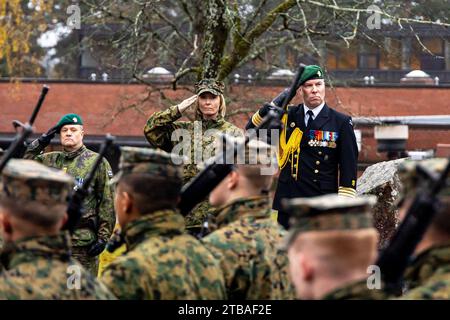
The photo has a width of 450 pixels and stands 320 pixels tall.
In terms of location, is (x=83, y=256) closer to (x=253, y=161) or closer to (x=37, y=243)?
(x=253, y=161)

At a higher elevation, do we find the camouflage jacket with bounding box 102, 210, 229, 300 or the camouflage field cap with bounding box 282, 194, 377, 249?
the camouflage field cap with bounding box 282, 194, 377, 249

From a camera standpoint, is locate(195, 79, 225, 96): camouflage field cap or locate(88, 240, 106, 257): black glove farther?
locate(88, 240, 106, 257): black glove

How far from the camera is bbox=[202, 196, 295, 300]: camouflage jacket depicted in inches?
225

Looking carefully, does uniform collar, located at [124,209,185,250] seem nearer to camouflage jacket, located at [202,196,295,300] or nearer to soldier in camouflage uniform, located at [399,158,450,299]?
camouflage jacket, located at [202,196,295,300]

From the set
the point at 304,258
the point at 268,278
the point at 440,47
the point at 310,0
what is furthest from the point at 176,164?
the point at 440,47

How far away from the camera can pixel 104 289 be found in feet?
15.9

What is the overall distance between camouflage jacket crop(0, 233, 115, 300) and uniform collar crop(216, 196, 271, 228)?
1.30 m

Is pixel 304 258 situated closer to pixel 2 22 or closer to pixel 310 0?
pixel 310 0

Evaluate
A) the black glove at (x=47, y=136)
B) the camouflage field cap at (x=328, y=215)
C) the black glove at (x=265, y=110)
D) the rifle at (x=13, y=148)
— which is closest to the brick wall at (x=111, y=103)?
the black glove at (x=47, y=136)

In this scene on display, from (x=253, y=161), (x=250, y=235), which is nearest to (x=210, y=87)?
(x=253, y=161)

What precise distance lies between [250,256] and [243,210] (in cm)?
34

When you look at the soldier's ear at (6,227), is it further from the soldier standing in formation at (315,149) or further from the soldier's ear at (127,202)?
the soldier standing in formation at (315,149)

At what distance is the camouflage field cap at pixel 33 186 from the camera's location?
15.7 ft

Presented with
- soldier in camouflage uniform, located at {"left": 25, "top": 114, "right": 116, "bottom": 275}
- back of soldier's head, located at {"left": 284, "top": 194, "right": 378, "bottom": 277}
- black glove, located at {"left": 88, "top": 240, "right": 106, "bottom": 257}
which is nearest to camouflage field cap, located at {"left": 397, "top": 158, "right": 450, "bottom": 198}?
back of soldier's head, located at {"left": 284, "top": 194, "right": 378, "bottom": 277}
